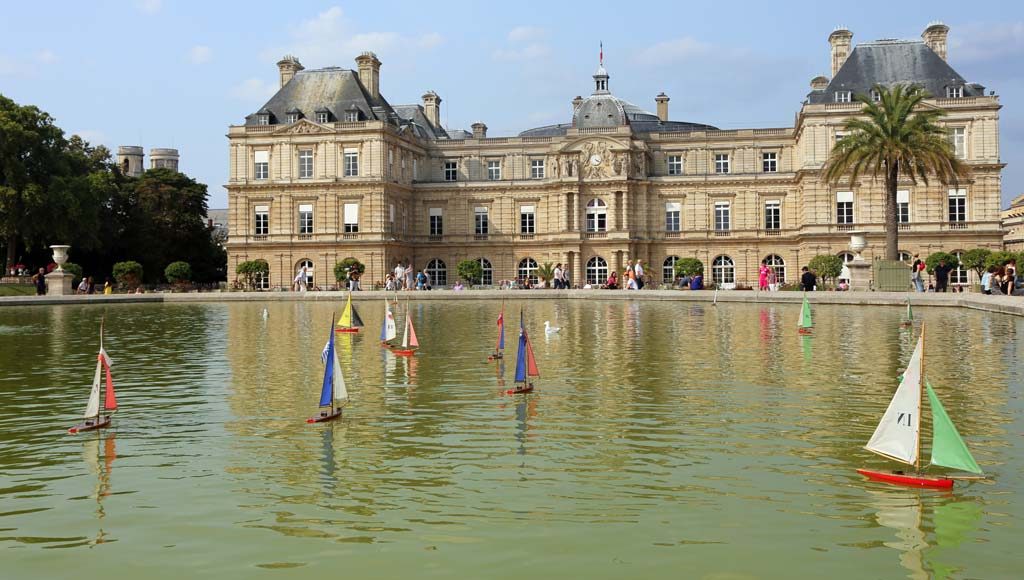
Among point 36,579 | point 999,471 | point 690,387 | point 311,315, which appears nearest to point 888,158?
point 311,315

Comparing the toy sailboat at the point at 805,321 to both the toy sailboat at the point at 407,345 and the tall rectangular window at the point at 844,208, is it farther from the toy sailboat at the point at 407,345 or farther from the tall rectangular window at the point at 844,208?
the tall rectangular window at the point at 844,208

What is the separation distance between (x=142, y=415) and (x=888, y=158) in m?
42.6

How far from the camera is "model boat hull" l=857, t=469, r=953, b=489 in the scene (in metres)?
9.84

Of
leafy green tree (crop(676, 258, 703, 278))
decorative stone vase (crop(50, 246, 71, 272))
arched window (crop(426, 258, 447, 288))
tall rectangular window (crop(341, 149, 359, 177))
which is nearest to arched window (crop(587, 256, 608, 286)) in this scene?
leafy green tree (crop(676, 258, 703, 278))

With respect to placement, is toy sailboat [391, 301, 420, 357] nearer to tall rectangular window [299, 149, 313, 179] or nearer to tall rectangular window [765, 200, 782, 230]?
tall rectangular window [299, 149, 313, 179]

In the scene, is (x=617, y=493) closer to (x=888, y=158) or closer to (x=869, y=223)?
(x=888, y=158)

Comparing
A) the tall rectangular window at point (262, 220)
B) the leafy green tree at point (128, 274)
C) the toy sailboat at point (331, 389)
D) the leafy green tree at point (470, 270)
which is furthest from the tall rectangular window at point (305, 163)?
the toy sailboat at point (331, 389)

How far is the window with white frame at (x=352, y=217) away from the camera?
228 ft

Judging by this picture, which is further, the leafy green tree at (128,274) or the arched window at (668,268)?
the arched window at (668,268)

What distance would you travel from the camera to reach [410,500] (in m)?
9.66

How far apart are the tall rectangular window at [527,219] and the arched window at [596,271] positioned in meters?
5.58

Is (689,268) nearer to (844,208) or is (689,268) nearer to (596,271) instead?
(596,271)

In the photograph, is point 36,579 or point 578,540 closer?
point 36,579

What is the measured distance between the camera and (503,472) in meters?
10.7
